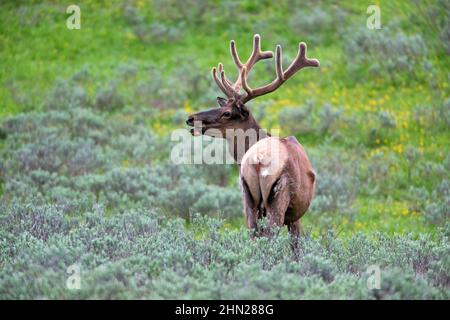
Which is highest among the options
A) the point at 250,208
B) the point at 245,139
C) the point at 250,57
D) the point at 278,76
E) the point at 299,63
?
the point at 250,57

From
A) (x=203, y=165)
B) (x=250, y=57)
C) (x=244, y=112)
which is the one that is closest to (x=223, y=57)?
(x=203, y=165)

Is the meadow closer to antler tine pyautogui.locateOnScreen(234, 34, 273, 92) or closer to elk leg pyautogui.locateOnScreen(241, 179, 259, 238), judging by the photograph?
elk leg pyautogui.locateOnScreen(241, 179, 259, 238)

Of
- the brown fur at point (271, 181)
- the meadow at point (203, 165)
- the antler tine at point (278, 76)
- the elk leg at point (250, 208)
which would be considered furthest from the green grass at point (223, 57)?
the elk leg at point (250, 208)

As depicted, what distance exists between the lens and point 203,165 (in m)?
12.4

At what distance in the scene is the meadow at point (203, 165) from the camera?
232 inches

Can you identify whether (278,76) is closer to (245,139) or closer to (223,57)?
(245,139)

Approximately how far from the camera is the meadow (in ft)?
19.4

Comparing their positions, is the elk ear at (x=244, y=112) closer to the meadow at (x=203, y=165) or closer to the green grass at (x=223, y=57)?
the meadow at (x=203, y=165)

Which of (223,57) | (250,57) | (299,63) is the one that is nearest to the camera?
(299,63)

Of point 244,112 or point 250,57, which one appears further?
point 250,57

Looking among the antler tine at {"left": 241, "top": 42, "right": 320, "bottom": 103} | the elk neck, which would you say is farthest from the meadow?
the antler tine at {"left": 241, "top": 42, "right": 320, "bottom": 103}

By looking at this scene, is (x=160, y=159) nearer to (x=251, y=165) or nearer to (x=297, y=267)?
(x=251, y=165)

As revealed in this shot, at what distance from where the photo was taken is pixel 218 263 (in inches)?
241

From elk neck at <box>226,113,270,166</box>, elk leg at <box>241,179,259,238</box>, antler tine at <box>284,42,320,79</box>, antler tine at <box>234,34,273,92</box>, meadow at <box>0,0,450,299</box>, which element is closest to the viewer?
meadow at <box>0,0,450,299</box>
